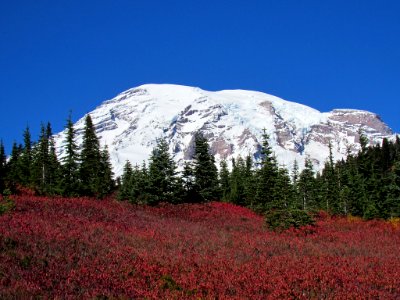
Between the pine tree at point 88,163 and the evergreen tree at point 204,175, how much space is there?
441 inches

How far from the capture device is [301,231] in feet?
66.3

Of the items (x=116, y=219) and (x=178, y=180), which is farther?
(x=178, y=180)

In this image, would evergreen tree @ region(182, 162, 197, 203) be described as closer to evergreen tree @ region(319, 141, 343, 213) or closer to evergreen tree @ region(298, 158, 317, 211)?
evergreen tree @ region(319, 141, 343, 213)

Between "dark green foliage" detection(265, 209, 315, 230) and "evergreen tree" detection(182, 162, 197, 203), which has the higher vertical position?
"evergreen tree" detection(182, 162, 197, 203)

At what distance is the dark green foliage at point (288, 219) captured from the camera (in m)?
21.0

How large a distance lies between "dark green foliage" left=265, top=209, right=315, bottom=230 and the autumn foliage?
109 inches

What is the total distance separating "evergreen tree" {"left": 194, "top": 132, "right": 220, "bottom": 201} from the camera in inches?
1556

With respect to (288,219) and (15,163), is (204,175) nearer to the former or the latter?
(288,219)

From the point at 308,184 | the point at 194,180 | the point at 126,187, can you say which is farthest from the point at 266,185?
the point at 126,187

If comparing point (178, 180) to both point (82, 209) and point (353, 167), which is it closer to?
point (82, 209)

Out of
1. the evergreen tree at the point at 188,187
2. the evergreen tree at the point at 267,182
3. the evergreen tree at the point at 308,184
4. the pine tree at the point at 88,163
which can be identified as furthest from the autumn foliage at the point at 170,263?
the evergreen tree at the point at 308,184

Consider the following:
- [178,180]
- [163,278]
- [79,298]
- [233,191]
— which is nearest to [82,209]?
[163,278]

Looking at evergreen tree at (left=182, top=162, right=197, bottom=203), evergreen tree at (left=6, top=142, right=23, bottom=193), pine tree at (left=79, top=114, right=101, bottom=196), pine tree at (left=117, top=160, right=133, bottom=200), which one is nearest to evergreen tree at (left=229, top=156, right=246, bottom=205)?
pine tree at (left=117, top=160, right=133, bottom=200)

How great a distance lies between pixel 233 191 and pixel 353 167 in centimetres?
1938
